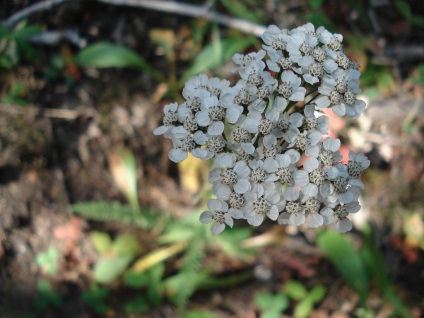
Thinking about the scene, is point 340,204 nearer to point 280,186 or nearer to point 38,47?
point 280,186

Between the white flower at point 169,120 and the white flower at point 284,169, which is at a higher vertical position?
the white flower at point 169,120

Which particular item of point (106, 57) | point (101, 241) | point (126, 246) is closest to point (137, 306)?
point (126, 246)

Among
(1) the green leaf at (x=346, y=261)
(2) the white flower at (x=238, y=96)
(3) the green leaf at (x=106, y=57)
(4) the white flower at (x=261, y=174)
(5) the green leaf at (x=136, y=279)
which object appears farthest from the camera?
(3) the green leaf at (x=106, y=57)

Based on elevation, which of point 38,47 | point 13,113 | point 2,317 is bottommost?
point 2,317

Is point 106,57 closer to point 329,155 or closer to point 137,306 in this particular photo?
point 137,306

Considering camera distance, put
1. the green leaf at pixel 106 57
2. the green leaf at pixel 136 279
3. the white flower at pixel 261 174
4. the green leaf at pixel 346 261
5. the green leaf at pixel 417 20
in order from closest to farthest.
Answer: the white flower at pixel 261 174, the green leaf at pixel 346 261, the green leaf at pixel 136 279, the green leaf at pixel 106 57, the green leaf at pixel 417 20

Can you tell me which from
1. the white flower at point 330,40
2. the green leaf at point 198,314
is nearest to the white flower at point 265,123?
the white flower at point 330,40

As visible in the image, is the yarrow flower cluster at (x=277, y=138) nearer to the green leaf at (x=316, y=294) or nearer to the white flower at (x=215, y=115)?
the white flower at (x=215, y=115)

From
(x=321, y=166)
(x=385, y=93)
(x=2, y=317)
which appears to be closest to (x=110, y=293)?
(x=2, y=317)
